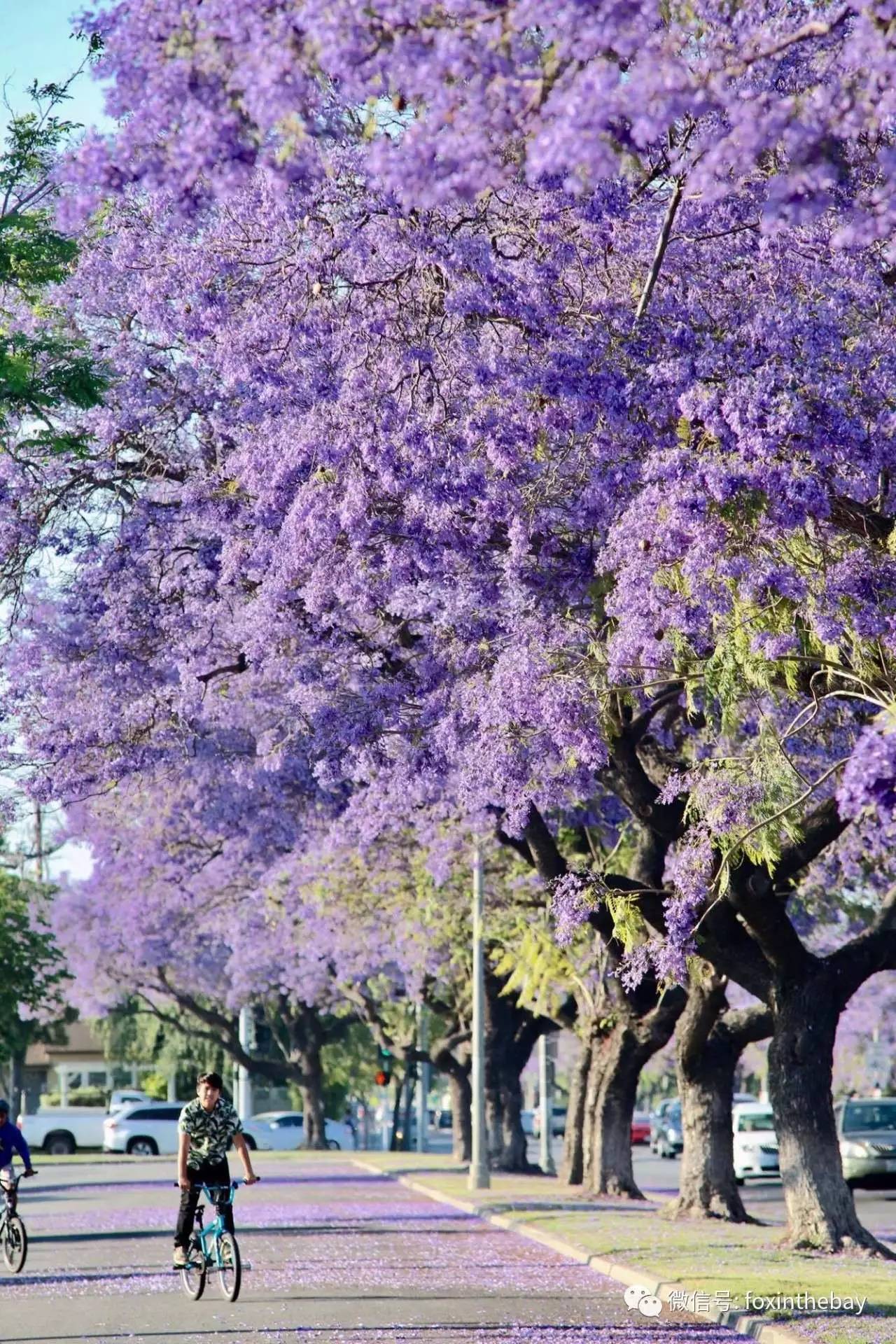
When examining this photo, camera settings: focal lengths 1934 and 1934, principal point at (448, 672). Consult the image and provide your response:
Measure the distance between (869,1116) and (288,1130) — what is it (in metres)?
33.0

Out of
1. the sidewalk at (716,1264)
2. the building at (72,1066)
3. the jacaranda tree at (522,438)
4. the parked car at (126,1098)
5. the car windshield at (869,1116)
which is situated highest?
the jacaranda tree at (522,438)

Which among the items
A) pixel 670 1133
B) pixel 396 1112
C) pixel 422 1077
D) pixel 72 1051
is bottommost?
pixel 670 1133

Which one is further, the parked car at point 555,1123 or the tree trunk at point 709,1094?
the parked car at point 555,1123

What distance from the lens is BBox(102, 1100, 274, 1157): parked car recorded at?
67312 mm

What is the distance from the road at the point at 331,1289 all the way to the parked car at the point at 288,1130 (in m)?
38.5

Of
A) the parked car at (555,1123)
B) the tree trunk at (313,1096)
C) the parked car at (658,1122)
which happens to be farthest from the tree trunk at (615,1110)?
the parked car at (555,1123)

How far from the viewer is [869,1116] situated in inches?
1651

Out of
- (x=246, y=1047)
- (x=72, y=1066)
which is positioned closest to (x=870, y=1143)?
(x=246, y=1047)

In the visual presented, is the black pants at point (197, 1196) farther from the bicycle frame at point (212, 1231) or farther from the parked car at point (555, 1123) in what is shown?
the parked car at point (555, 1123)

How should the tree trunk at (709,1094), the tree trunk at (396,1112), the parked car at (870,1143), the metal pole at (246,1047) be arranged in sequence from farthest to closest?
1. the tree trunk at (396,1112)
2. the metal pole at (246,1047)
3. the parked car at (870,1143)
4. the tree trunk at (709,1094)

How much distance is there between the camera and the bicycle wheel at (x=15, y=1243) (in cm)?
1894

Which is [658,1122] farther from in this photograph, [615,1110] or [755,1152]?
[615,1110]

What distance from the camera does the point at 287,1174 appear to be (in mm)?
47656

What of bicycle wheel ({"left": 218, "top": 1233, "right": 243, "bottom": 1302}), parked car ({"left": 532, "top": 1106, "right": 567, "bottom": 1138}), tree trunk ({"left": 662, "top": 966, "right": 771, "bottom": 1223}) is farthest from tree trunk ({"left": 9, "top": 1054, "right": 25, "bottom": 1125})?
bicycle wheel ({"left": 218, "top": 1233, "right": 243, "bottom": 1302})
